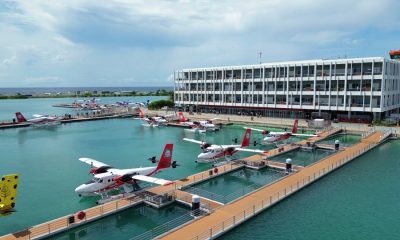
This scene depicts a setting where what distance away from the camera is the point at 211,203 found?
105 ft

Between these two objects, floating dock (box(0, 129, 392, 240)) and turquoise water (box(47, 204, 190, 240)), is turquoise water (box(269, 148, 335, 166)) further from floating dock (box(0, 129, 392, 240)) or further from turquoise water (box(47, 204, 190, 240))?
turquoise water (box(47, 204, 190, 240))

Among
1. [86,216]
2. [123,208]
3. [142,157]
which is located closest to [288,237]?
[123,208]

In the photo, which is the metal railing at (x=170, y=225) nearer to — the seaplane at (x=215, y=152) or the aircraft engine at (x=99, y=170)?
the aircraft engine at (x=99, y=170)

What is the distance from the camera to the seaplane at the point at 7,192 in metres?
24.3

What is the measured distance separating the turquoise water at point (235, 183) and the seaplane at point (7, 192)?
17.8 m

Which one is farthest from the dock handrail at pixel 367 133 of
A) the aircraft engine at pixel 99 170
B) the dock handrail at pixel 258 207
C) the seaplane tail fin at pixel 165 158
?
the aircraft engine at pixel 99 170

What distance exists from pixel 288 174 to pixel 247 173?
18.6 feet

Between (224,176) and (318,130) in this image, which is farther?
(318,130)

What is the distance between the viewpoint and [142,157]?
54531mm

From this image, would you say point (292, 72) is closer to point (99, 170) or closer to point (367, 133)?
point (367, 133)

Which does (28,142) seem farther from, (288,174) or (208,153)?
(288,174)

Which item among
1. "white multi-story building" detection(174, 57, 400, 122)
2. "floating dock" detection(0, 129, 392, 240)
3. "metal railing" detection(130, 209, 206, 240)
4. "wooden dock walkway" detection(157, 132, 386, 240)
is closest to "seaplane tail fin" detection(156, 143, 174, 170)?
"floating dock" detection(0, 129, 392, 240)

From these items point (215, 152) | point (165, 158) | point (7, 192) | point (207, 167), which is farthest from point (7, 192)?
point (215, 152)

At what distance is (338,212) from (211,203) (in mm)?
12077
